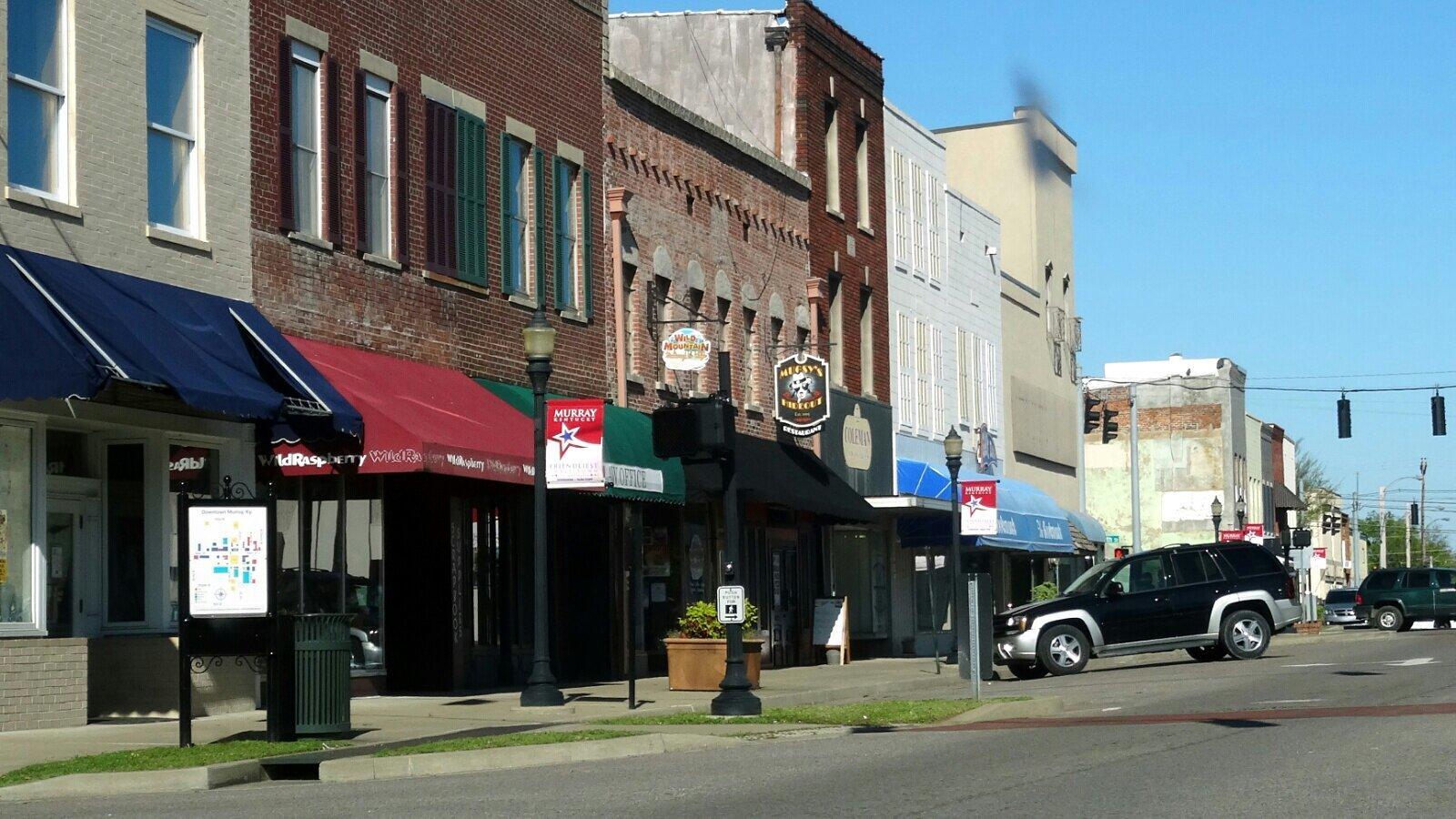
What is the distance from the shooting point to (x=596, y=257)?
2797 centimetres

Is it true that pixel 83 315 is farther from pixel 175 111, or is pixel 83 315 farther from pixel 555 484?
pixel 555 484

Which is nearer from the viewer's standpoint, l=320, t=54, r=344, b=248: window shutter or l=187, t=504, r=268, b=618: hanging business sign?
l=187, t=504, r=268, b=618: hanging business sign

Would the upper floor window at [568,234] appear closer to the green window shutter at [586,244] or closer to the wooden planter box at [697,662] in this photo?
the green window shutter at [586,244]

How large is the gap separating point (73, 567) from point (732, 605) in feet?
20.2

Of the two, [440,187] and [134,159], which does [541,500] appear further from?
[440,187]

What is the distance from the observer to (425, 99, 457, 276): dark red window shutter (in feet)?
78.0

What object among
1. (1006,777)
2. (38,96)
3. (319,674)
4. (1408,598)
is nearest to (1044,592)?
(1408,598)

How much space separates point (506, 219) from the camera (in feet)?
84.0

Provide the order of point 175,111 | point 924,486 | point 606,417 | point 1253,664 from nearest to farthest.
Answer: point 175,111
point 606,417
point 1253,664
point 924,486

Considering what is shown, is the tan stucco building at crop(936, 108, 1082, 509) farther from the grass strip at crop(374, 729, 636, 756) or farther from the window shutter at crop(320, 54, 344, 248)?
the grass strip at crop(374, 729, 636, 756)

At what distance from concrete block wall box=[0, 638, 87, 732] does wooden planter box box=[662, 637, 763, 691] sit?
8.21 metres

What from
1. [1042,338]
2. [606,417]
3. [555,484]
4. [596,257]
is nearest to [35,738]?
[555,484]

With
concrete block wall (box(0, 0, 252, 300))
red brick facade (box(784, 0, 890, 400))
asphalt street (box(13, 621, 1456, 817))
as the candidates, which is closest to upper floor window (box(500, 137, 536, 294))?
concrete block wall (box(0, 0, 252, 300))

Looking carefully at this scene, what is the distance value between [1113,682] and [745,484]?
5.89 metres
